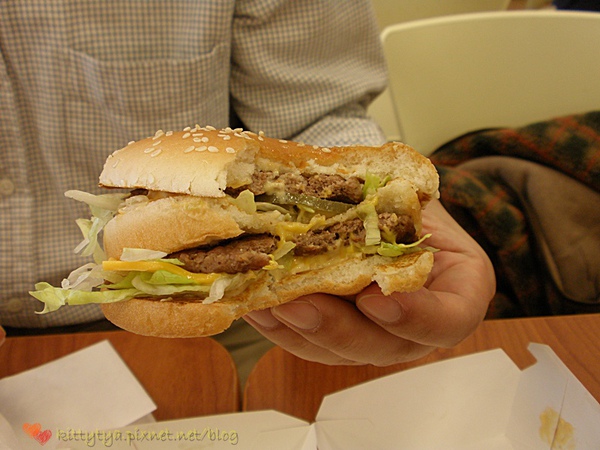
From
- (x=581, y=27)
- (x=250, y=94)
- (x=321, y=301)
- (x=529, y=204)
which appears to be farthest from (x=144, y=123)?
(x=581, y=27)

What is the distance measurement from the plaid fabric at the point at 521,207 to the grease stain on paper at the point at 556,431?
0.71m

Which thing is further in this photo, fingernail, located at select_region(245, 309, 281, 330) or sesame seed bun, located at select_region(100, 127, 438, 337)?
fingernail, located at select_region(245, 309, 281, 330)

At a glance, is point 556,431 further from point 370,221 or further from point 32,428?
point 32,428

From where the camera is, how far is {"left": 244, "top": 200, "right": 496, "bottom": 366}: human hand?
3.08 ft

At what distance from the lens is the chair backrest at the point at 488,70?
2137 millimetres

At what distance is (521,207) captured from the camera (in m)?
1.78

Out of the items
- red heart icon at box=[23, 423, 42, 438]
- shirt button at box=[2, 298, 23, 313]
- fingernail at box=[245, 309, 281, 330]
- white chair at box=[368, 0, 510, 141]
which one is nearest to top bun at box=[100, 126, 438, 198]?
fingernail at box=[245, 309, 281, 330]

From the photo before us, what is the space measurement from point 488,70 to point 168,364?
1930mm

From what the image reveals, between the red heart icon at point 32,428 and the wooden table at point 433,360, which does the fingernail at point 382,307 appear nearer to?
the wooden table at point 433,360

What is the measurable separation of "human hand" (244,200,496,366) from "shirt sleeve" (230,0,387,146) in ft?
2.25

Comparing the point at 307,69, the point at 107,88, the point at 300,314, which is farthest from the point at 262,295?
the point at 307,69

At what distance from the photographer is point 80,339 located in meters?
1.34

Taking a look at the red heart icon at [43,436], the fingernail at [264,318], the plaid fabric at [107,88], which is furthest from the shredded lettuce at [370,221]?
the red heart icon at [43,436]

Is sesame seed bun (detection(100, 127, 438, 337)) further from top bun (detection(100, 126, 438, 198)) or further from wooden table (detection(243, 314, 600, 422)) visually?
wooden table (detection(243, 314, 600, 422))
